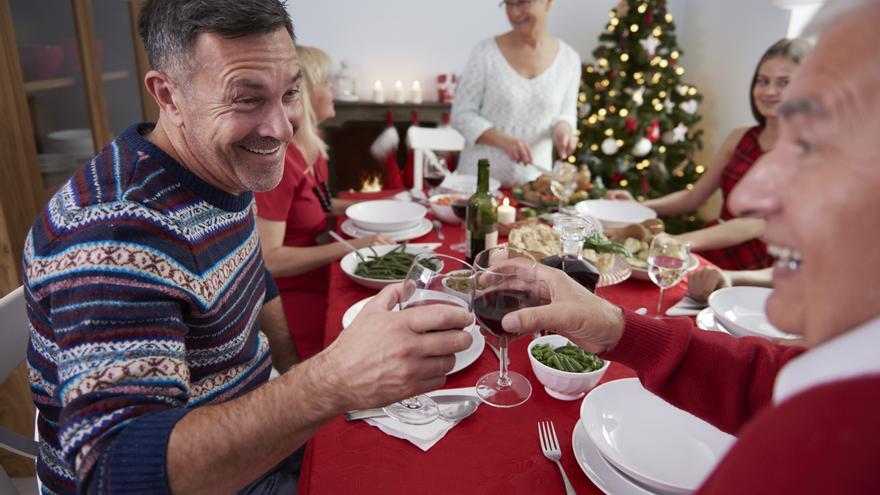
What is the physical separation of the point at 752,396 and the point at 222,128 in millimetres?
1084

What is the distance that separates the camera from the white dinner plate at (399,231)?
2003 millimetres

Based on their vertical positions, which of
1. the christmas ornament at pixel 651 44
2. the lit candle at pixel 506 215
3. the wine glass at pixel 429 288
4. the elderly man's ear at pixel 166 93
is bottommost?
the lit candle at pixel 506 215

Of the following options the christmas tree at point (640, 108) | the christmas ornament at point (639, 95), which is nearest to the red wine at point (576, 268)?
the christmas tree at point (640, 108)

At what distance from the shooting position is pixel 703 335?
95 centimetres

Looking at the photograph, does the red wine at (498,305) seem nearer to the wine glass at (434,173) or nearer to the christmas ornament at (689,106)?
the wine glass at (434,173)

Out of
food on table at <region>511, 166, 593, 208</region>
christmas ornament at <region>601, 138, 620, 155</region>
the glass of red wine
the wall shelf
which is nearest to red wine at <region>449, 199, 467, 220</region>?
the glass of red wine

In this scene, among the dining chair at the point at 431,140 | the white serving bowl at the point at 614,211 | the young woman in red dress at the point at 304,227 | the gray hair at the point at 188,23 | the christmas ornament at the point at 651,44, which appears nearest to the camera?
the gray hair at the point at 188,23

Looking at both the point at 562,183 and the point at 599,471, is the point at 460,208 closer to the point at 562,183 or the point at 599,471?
the point at 562,183

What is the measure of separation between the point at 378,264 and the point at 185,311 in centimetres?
72

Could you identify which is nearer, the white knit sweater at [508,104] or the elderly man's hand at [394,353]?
the elderly man's hand at [394,353]

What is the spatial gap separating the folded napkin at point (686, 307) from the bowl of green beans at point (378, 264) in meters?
0.70

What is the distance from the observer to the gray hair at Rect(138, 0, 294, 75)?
101 centimetres

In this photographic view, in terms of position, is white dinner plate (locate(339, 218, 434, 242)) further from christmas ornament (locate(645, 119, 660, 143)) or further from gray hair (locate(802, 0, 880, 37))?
christmas ornament (locate(645, 119, 660, 143))

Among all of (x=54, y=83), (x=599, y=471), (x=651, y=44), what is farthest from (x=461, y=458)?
(x=651, y=44)
